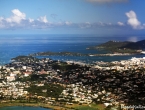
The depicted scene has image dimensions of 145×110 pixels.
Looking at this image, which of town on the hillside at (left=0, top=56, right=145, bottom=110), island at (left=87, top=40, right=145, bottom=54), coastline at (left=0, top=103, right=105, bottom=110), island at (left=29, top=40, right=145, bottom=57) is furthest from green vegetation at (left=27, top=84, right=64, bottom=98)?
island at (left=87, top=40, right=145, bottom=54)

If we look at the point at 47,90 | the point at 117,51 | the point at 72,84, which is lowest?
the point at 47,90

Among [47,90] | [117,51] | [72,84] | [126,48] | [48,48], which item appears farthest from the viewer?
[48,48]

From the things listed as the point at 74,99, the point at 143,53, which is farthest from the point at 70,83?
the point at 143,53

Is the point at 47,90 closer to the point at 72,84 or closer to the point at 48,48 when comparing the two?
the point at 72,84

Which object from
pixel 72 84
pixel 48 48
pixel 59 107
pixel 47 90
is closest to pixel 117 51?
pixel 48 48

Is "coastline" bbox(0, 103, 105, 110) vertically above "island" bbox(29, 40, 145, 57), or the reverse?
"island" bbox(29, 40, 145, 57)

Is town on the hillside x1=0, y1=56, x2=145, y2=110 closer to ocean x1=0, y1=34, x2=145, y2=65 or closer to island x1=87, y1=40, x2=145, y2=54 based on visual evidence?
ocean x1=0, y1=34, x2=145, y2=65

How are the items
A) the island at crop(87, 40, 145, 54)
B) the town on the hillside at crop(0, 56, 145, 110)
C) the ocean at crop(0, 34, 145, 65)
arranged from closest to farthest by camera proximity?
the town on the hillside at crop(0, 56, 145, 110) → the ocean at crop(0, 34, 145, 65) → the island at crop(87, 40, 145, 54)

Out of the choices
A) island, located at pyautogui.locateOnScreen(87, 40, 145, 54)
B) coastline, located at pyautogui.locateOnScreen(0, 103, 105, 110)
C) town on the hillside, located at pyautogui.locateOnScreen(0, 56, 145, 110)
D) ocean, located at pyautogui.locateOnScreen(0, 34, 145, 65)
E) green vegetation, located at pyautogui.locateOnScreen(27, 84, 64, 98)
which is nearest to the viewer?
coastline, located at pyautogui.locateOnScreen(0, 103, 105, 110)

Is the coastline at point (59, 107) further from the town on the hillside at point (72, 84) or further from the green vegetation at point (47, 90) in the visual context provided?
the green vegetation at point (47, 90)

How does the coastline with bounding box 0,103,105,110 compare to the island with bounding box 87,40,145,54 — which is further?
the island with bounding box 87,40,145,54

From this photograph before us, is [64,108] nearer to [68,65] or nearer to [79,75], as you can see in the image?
[79,75]
